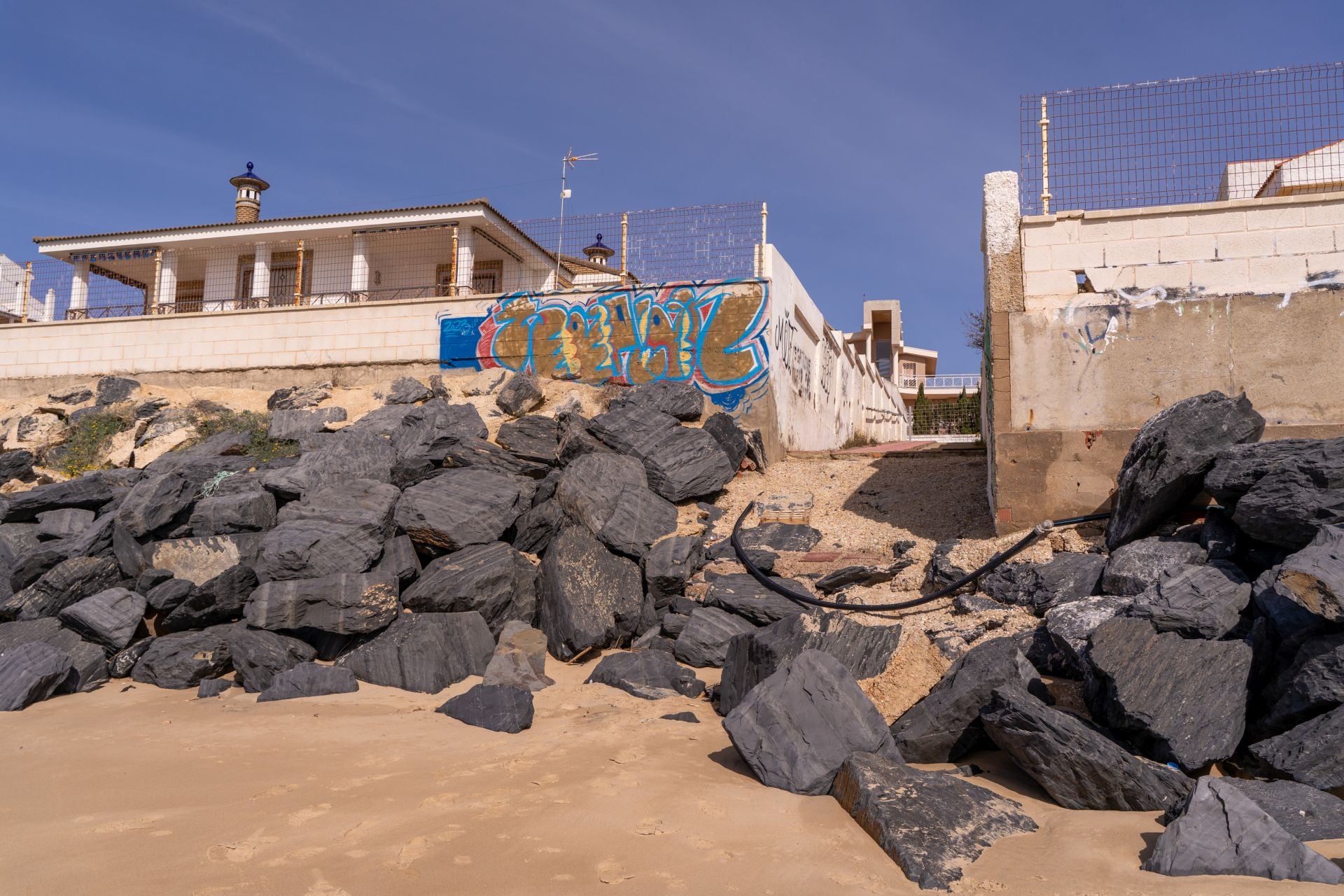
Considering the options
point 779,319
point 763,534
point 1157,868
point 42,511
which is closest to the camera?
point 1157,868

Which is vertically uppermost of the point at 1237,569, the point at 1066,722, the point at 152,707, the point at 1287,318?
the point at 1287,318

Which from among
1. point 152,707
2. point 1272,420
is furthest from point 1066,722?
point 152,707

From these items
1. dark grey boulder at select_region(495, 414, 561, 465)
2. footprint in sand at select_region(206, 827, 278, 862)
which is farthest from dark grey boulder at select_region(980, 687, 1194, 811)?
dark grey boulder at select_region(495, 414, 561, 465)

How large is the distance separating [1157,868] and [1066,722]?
2.70ft

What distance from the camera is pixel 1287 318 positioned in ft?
22.3

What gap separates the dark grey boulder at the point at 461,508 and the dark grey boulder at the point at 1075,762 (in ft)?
15.6

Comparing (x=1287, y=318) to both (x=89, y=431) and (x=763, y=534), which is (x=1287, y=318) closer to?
(x=763, y=534)

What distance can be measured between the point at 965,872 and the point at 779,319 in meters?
9.35

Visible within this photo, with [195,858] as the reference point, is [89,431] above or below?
above

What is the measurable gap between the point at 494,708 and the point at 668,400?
5.94 meters

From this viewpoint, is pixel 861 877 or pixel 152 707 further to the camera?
pixel 152 707

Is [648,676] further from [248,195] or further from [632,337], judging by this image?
[248,195]

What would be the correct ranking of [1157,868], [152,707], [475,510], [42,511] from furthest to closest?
[42,511], [475,510], [152,707], [1157,868]

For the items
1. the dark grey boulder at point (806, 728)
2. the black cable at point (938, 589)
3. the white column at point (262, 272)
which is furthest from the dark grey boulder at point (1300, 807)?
the white column at point (262, 272)
